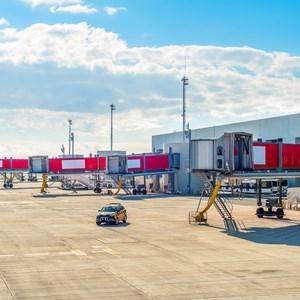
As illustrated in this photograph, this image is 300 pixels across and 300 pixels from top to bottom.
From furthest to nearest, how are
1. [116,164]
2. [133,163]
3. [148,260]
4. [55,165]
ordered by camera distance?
[55,165] < [133,163] < [116,164] < [148,260]

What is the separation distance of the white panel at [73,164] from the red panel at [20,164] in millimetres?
20280

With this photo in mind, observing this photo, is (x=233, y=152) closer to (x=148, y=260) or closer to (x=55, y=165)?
(x=148, y=260)

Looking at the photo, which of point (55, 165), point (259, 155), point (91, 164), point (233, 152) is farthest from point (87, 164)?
point (233, 152)

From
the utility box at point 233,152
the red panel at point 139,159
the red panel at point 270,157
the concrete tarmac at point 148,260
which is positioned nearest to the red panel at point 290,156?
the red panel at point 270,157

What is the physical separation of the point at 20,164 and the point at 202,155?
84005 millimetres

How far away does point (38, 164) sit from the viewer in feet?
360

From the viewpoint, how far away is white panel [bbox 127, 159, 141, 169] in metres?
107

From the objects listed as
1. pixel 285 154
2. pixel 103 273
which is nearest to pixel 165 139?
pixel 285 154

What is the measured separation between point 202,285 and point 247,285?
6.70 ft

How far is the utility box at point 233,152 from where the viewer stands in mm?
49469

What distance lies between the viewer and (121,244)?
127 feet

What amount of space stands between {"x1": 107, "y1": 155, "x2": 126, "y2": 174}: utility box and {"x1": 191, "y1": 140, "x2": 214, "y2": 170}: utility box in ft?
177

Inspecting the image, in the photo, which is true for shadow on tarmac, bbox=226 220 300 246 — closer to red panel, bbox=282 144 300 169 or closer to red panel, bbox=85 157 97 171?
red panel, bbox=282 144 300 169

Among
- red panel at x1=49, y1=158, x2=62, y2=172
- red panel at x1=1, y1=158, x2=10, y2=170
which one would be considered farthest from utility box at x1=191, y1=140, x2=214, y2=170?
red panel at x1=1, y1=158, x2=10, y2=170
